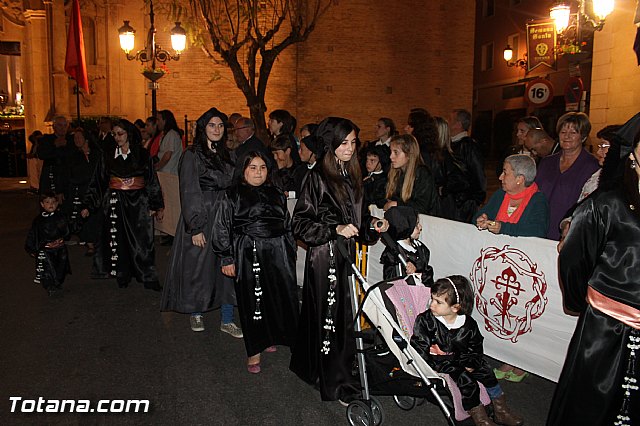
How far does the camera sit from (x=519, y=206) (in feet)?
16.7

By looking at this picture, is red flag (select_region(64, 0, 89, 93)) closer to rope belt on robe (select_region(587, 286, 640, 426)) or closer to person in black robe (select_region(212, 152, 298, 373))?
person in black robe (select_region(212, 152, 298, 373))

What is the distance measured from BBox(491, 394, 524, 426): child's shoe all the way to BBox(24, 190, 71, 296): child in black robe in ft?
18.7

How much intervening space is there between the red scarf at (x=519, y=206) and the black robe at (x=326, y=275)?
4.74 ft

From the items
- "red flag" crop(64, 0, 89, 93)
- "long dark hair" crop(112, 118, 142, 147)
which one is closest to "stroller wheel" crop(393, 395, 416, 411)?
"long dark hair" crop(112, 118, 142, 147)

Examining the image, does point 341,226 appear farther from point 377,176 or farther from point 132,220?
point 132,220

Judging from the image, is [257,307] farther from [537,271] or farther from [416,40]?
[416,40]

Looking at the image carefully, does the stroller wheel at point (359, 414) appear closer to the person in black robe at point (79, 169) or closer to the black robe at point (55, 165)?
the person in black robe at point (79, 169)

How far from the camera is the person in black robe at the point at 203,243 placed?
6062 mm

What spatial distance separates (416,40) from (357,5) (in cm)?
350

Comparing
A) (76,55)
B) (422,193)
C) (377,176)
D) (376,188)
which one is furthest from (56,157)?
(422,193)

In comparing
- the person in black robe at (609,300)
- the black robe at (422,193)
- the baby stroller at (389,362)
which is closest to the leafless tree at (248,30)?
the black robe at (422,193)

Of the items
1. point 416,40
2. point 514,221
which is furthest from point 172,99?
point 514,221

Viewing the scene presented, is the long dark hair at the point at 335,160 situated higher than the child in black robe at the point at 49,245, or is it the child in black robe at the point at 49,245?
the long dark hair at the point at 335,160

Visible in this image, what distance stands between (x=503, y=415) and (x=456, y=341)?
762mm
